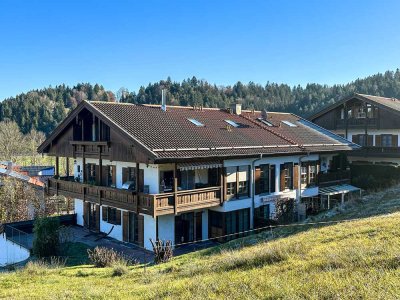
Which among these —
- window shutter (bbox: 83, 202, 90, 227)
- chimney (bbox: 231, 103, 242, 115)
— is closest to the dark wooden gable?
window shutter (bbox: 83, 202, 90, 227)

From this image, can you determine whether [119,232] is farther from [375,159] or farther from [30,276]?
[375,159]

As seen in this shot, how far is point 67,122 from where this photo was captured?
26047mm

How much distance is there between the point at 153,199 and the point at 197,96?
8455cm

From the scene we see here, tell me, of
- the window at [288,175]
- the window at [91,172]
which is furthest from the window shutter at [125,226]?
the window at [288,175]

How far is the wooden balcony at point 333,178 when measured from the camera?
29.2 metres

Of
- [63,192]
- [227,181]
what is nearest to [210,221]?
[227,181]

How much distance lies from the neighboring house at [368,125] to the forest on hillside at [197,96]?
50221mm

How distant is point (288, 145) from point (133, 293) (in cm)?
1797

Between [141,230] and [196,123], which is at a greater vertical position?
[196,123]

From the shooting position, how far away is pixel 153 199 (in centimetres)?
1956

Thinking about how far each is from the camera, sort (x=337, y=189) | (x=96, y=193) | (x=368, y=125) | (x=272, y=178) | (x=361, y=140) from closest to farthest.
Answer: (x=96, y=193)
(x=272, y=178)
(x=337, y=189)
(x=368, y=125)
(x=361, y=140)

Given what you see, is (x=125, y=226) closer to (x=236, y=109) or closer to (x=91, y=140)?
(x=91, y=140)

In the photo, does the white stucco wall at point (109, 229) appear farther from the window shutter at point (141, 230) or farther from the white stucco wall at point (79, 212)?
the white stucco wall at point (79, 212)

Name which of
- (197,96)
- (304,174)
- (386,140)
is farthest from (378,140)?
(197,96)
